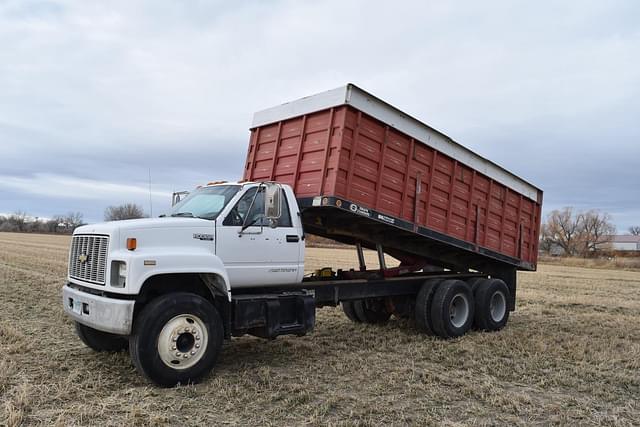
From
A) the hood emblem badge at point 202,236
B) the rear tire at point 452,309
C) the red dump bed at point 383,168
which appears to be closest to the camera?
the hood emblem badge at point 202,236

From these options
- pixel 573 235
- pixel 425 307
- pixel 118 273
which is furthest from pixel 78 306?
pixel 573 235

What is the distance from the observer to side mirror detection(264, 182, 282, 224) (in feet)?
20.4

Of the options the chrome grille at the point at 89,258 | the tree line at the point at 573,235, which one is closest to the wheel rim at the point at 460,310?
the chrome grille at the point at 89,258

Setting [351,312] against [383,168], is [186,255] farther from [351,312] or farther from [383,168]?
[351,312]

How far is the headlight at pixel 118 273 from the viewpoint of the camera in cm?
560

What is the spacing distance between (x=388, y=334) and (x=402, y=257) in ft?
4.76

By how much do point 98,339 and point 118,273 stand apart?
5.48 ft

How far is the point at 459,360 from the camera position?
7.16 m

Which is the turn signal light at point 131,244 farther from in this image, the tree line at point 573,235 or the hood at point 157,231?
the tree line at point 573,235

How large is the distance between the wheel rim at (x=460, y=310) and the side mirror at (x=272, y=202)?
4.33 m

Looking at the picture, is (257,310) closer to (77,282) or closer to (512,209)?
(77,282)

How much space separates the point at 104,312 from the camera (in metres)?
5.60

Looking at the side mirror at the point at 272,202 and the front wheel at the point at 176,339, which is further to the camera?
the side mirror at the point at 272,202

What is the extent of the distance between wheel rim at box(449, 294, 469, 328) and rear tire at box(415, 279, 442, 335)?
0.50 metres
